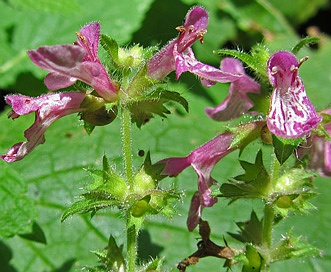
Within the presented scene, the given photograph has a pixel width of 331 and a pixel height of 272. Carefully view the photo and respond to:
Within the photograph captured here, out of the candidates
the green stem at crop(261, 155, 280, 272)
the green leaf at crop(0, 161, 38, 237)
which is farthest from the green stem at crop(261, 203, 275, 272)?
the green leaf at crop(0, 161, 38, 237)

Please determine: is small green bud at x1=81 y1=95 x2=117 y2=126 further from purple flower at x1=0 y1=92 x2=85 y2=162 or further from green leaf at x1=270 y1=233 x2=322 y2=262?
green leaf at x1=270 y1=233 x2=322 y2=262

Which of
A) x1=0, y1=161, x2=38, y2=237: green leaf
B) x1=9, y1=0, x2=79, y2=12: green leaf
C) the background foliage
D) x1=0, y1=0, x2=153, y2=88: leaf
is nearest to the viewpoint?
x1=0, y1=161, x2=38, y2=237: green leaf

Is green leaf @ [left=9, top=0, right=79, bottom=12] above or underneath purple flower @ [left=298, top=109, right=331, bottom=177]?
above

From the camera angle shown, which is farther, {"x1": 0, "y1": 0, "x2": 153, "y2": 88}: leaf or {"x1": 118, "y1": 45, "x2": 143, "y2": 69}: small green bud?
{"x1": 0, "y1": 0, "x2": 153, "y2": 88}: leaf

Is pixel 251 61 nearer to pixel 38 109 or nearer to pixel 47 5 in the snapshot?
pixel 38 109

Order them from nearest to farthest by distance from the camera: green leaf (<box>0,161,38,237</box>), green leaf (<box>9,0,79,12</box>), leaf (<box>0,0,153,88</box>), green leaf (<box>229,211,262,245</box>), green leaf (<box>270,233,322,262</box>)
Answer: green leaf (<box>270,233,322,262</box>) → green leaf (<box>229,211,262,245</box>) → green leaf (<box>0,161,38,237</box>) → green leaf (<box>9,0,79,12</box>) → leaf (<box>0,0,153,88</box>)

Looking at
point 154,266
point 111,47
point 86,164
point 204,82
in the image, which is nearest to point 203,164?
point 204,82

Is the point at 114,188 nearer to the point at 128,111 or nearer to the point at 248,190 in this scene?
the point at 128,111

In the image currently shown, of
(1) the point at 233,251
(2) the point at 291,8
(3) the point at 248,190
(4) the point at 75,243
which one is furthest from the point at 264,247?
(2) the point at 291,8
